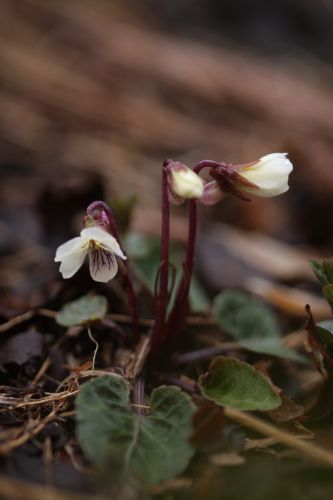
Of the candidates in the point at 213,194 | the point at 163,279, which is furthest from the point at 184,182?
the point at 163,279

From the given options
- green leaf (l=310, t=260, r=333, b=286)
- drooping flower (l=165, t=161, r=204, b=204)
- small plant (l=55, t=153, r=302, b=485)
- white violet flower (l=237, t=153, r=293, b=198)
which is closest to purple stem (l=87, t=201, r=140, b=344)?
small plant (l=55, t=153, r=302, b=485)

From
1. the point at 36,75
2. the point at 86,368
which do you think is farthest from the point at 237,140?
the point at 86,368

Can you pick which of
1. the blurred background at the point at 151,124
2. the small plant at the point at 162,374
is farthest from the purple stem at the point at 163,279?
the blurred background at the point at 151,124

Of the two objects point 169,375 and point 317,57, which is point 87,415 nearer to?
point 169,375

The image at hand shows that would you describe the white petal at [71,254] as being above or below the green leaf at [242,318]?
above

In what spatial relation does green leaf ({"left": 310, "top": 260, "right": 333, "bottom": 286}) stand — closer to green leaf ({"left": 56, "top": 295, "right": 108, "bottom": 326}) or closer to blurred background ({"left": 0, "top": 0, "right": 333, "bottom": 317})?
green leaf ({"left": 56, "top": 295, "right": 108, "bottom": 326})

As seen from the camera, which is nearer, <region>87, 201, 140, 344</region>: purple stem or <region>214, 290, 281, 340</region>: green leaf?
<region>87, 201, 140, 344</region>: purple stem

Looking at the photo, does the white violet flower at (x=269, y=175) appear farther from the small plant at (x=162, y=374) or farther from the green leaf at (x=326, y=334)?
the green leaf at (x=326, y=334)
